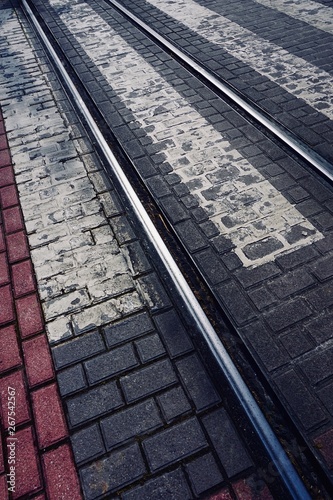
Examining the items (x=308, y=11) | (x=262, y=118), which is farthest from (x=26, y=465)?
(x=308, y=11)

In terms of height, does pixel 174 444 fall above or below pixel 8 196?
below

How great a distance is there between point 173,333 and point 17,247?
181 cm

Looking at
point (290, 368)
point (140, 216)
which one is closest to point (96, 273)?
point (140, 216)

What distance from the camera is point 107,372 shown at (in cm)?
239

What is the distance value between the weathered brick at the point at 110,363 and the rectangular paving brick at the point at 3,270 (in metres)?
1.16

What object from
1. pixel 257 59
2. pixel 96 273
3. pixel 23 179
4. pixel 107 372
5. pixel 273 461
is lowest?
pixel 273 461

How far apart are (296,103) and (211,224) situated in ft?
8.91

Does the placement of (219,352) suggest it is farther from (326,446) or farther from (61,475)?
(61,475)

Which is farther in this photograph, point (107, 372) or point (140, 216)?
point (140, 216)

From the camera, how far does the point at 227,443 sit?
2.04 m

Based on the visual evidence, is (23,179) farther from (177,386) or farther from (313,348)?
(313,348)

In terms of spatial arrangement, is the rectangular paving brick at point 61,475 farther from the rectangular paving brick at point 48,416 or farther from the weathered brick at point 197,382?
the weathered brick at point 197,382

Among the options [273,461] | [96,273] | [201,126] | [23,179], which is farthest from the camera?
[201,126]

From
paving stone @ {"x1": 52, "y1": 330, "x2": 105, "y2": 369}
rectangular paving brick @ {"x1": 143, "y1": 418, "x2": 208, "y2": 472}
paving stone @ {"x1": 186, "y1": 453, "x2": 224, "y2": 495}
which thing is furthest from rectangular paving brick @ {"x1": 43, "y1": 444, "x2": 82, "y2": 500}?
paving stone @ {"x1": 186, "y1": 453, "x2": 224, "y2": 495}
